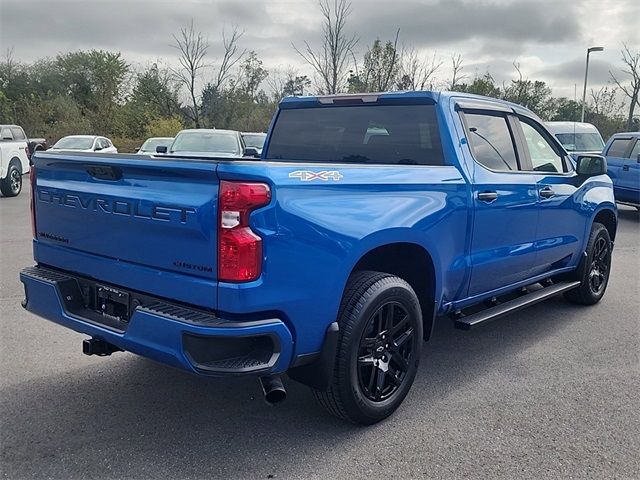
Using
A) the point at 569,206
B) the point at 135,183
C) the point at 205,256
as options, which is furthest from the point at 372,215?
the point at 569,206

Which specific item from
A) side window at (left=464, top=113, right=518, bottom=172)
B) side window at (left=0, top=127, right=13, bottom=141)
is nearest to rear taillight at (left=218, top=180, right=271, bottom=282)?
side window at (left=464, top=113, right=518, bottom=172)

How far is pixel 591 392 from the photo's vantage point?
12.8 feet

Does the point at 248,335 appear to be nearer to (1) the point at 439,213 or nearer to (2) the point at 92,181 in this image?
(2) the point at 92,181

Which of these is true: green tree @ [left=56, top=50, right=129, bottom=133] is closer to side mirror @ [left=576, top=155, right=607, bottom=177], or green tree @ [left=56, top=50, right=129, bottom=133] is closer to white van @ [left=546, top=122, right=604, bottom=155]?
white van @ [left=546, top=122, right=604, bottom=155]

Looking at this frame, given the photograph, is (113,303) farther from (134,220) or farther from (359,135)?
(359,135)

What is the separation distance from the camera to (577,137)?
17.2m

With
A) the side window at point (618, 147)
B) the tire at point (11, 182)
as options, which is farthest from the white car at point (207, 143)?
the side window at point (618, 147)

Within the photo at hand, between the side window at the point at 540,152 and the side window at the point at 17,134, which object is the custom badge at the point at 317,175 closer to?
the side window at the point at 540,152

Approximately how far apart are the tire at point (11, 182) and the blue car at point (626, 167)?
14.7 metres

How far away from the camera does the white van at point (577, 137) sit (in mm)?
17000

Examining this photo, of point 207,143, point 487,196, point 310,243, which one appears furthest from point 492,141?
point 207,143

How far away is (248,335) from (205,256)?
0.41m

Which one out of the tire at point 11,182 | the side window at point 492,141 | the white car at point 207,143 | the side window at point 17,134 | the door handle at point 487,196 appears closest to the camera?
the door handle at point 487,196

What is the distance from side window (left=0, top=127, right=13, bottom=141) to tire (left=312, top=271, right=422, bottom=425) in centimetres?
1630
